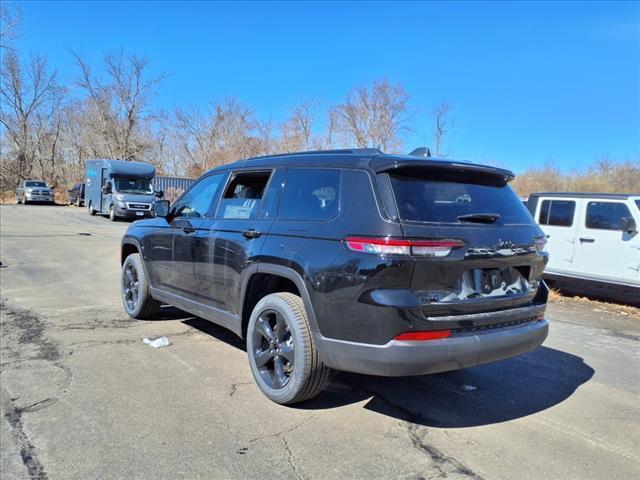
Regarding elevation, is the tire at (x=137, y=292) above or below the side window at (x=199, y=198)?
below

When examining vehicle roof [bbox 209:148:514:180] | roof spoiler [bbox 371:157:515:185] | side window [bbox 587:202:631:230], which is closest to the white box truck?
side window [bbox 587:202:631:230]

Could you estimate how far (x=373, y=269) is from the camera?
3.03 metres

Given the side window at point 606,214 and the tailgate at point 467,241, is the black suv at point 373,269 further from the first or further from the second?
the side window at point 606,214

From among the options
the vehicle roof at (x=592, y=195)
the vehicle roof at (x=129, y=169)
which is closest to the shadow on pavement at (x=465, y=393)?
the vehicle roof at (x=592, y=195)

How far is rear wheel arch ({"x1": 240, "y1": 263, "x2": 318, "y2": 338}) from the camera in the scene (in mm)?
3456

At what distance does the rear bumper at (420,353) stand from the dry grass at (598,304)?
20.5ft

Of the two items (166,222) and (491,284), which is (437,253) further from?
(166,222)

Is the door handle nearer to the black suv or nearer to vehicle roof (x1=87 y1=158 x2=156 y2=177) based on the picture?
the black suv

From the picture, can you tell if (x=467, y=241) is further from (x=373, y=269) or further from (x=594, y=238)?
(x=594, y=238)

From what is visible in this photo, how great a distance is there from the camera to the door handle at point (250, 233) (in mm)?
4022

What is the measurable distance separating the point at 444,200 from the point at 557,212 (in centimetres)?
760

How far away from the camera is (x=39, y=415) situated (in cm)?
344

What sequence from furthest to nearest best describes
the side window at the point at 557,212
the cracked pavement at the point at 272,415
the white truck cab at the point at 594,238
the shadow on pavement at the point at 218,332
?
the side window at the point at 557,212, the white truck cab at the point at 594,238, the shadow on pavement at the point at 218,332, the cracked pavement at the point at 272,415

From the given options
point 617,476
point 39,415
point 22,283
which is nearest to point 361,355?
point 617,476
